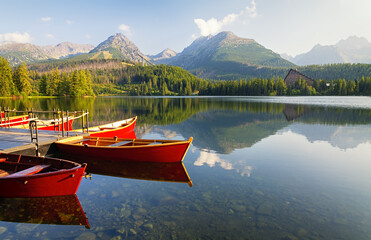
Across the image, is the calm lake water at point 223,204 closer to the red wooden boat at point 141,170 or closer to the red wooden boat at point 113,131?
the red wooden boat at point 141,170

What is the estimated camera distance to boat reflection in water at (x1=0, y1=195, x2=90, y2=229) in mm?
8125

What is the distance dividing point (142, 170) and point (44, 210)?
6065 mm

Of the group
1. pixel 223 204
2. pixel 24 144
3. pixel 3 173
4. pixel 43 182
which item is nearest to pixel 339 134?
pixel 223 204

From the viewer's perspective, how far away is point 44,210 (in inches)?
342

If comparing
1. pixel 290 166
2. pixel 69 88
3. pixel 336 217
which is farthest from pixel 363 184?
pixel 69 88

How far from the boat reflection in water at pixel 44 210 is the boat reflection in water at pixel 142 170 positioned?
151 inches

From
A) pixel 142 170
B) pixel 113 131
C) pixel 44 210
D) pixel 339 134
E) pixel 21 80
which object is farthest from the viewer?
pixel 21 80

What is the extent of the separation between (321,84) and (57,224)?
202 metres

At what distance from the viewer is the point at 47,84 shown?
128 meters

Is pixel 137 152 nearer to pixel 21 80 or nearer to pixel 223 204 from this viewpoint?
pixel 223 204

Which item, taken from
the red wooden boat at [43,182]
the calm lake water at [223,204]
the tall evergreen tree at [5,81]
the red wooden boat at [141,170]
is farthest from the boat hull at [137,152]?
the tall evergreen tree at [5,81]

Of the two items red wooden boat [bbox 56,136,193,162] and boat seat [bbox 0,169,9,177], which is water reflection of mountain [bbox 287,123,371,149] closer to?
red wooden boat [bbox 56,136,193,162]

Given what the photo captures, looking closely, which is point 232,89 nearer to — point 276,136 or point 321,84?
point 321,84

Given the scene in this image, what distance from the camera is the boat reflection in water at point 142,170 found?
1274cm
